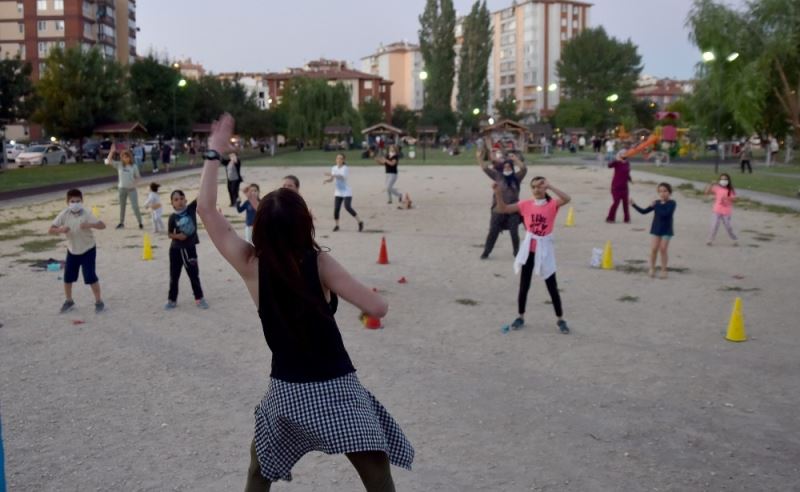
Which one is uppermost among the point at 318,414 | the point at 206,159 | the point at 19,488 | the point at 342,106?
the point at 342,106

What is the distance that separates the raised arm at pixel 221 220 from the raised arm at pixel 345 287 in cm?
29

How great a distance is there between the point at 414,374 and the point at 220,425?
74.5 inches

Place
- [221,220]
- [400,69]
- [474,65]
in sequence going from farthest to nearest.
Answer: [400,69] < [474,65] < [221,220]

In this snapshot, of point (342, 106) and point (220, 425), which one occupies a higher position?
point (342, 106)

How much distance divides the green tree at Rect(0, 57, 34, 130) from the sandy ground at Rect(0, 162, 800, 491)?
34301mm

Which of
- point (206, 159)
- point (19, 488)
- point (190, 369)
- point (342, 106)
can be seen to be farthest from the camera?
point (342, 106)

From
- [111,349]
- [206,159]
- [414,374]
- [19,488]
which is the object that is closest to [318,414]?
[206,159]

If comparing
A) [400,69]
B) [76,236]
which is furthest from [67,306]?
[400,69]

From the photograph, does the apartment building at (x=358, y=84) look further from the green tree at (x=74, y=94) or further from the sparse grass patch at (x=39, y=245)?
the sparse grass patch at (x=39, y=245)

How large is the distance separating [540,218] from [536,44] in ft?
420

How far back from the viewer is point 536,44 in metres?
130

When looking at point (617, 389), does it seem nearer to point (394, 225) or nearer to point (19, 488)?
point (19, 488)

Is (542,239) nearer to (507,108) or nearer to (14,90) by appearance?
(14,90)

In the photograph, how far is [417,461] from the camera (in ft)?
16.6
